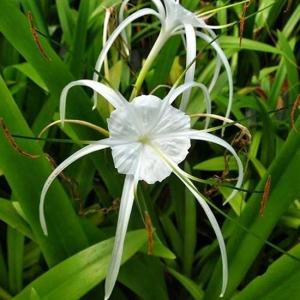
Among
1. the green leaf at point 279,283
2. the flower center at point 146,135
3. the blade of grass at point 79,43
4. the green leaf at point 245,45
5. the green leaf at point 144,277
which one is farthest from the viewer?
the green leaf at point 245,45

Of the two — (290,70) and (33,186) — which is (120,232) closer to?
(33,186)

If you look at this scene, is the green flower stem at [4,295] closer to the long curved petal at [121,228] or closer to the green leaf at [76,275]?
the green leaf at [76,275]

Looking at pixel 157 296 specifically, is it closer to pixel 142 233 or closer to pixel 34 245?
pixel 142 233

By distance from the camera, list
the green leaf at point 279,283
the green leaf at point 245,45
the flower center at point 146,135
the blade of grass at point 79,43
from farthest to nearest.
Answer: the green leaf at point 245,45
the blade of grass at point 79,43
the green leaf at point 279,283
the flower center at point 146,135

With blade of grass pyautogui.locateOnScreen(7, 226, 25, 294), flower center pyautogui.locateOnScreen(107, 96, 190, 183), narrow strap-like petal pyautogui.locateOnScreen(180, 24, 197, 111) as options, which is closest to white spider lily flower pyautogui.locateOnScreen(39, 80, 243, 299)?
flower center pyautogui.locateOnScreen(107, 96, 190, 183)

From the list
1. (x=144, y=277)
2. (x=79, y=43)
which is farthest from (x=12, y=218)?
(x=79, y=43)

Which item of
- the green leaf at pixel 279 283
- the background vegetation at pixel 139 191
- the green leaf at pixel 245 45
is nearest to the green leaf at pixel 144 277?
the background vegetation at pixel 139 191
